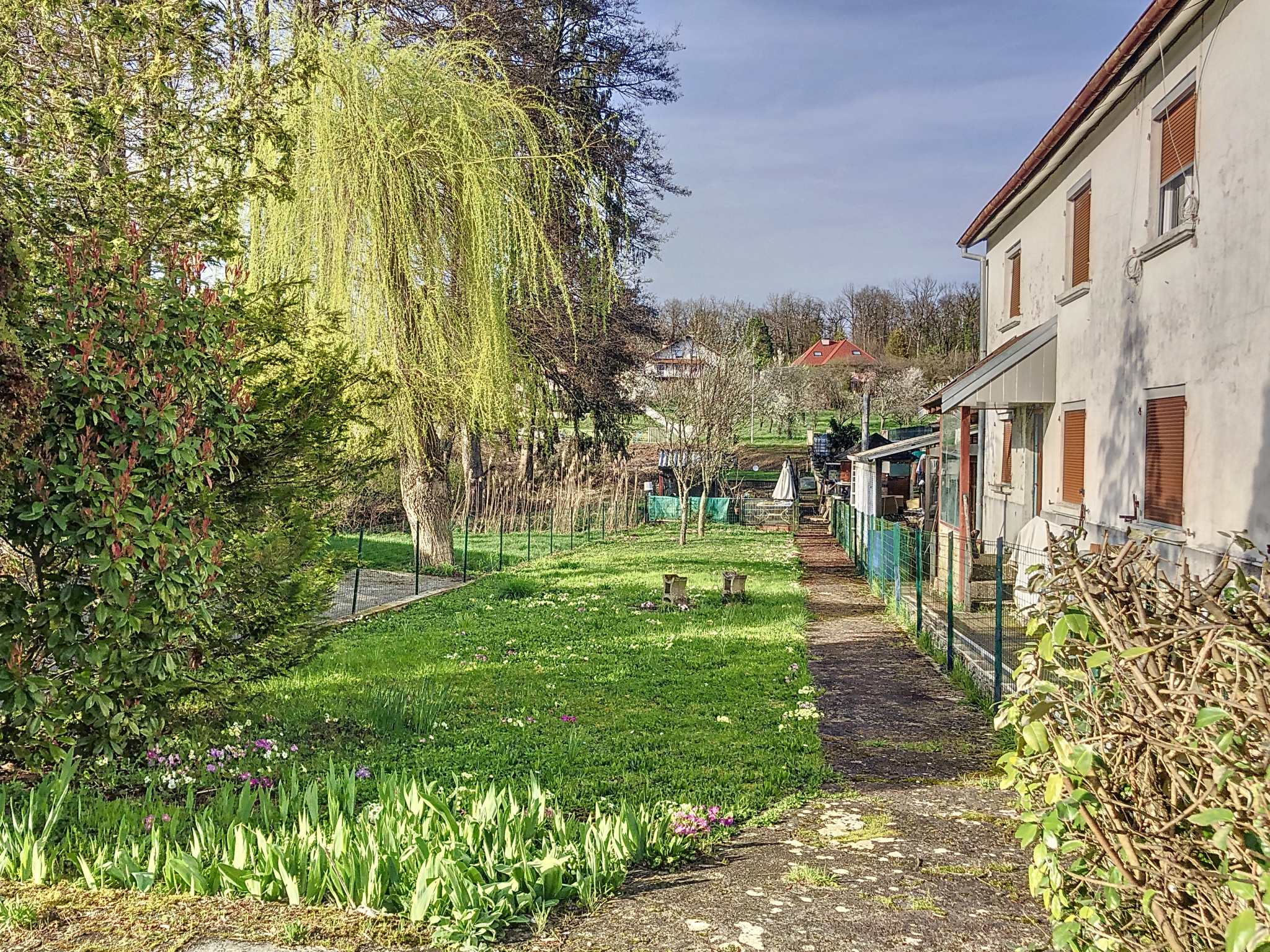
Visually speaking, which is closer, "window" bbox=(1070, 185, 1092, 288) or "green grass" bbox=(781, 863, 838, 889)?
"green grass" bbox=(781, 863, 838, 889)

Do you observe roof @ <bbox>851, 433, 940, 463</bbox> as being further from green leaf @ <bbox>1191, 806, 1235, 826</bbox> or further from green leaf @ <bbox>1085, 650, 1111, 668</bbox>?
green leaf @ <bbox>1191, 806, 1235, 826</bbox>

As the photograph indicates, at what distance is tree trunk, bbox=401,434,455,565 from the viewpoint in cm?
1731

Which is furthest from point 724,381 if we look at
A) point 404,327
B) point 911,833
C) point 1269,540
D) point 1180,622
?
point 1180,622

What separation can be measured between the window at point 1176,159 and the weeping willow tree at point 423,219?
7171mm

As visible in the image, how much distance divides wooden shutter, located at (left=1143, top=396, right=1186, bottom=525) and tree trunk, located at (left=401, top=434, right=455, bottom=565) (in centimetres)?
1090

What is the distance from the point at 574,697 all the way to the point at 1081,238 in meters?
8.27

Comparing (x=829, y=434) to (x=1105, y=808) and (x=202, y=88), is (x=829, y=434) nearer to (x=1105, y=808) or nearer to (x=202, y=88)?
(x=202, y=88)

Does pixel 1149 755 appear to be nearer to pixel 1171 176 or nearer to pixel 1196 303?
pixel 1196 303

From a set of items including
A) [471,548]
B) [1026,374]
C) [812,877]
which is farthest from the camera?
[471,548]

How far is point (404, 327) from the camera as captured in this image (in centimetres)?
1381

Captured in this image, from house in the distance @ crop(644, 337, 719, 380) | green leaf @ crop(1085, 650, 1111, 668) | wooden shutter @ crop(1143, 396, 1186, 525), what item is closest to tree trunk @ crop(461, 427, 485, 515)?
house in the distance @ crop(644, 337, 719, 380)

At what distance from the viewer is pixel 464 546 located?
1861cm

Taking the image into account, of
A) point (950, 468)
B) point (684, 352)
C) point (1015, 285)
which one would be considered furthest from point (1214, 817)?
point (684, 352)

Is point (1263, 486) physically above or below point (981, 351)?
below
